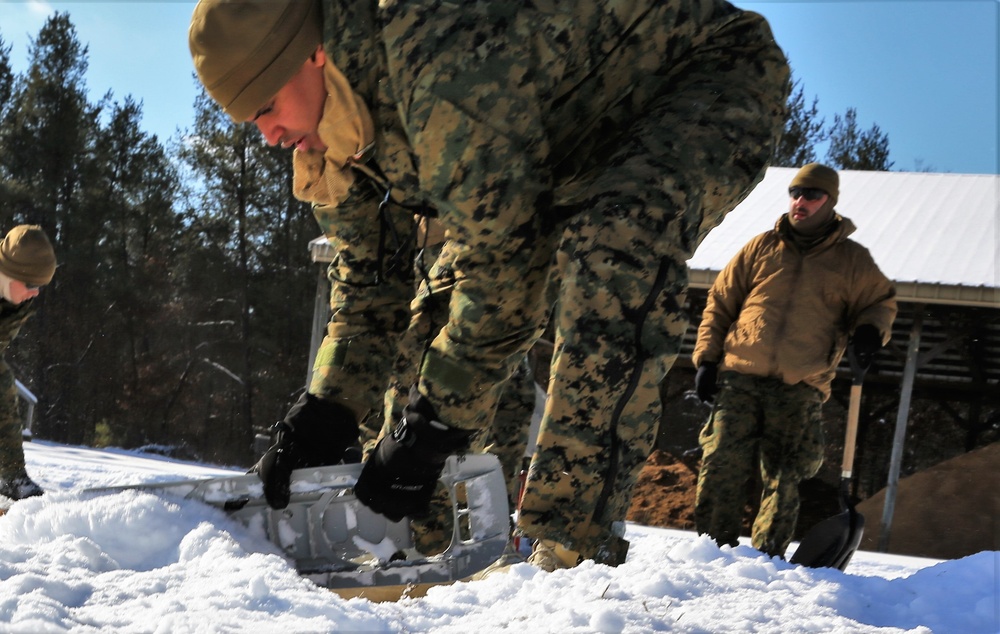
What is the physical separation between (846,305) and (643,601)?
3564 millimetres

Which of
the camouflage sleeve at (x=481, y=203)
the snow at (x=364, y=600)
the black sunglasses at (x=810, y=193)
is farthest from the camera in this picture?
the black sunglasses at (x=810, y=193)

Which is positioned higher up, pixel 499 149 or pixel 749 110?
pixel 749 110

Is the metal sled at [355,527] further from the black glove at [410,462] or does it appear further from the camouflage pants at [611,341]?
the camouflage pants at [611,341]

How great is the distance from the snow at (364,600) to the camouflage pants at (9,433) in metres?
3.09

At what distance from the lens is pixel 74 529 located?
6.78ft

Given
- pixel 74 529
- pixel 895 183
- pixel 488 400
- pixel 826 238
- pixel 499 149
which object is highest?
pixel 895 183

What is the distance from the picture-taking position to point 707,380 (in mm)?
4969

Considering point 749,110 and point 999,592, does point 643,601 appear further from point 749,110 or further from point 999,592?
point 749,110

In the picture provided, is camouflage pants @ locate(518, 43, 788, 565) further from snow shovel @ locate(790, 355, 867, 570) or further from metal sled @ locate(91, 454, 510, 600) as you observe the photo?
snow shovel @ locate(790, 355, 867, 570)

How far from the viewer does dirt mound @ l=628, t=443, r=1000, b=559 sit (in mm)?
9836

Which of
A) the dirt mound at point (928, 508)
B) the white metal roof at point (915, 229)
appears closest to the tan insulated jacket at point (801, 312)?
the dirt mound at point (928, 508)

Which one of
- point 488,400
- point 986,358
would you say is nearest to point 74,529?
point 488,400

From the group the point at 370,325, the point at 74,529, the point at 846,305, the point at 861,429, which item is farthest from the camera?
the point at 861,429

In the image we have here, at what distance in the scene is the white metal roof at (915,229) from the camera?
991cm
